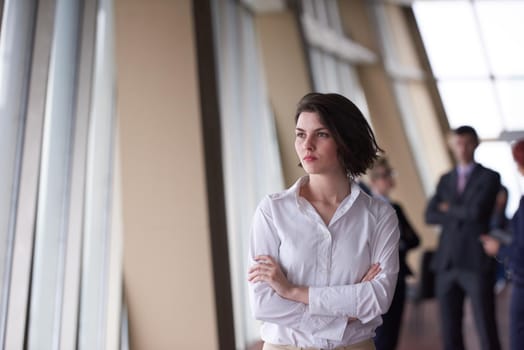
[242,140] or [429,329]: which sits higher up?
[242,140]

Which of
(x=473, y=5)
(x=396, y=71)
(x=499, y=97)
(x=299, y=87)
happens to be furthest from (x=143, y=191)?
(x=473, y=5)

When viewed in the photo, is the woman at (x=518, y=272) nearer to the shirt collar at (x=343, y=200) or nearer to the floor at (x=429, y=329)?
the shirt collar at (x=343, y=200)

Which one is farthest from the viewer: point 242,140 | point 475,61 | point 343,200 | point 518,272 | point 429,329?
point 475,61

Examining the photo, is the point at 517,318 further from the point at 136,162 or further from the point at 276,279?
the point at 136,162

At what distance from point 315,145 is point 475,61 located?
29.7 feet

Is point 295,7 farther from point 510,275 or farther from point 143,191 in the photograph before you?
point 510,275

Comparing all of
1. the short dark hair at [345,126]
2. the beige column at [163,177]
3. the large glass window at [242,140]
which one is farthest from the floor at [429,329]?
the short dark hair at [345,126]

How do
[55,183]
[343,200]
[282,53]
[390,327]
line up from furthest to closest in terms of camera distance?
[282,53]
[390,327]
[55,183]
[343,200]

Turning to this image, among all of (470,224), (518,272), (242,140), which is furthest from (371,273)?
(242,140)

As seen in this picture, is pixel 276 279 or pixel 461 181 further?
pixel 461 181

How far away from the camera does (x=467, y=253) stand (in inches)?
111

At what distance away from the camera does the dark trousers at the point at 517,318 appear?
220 centimetres

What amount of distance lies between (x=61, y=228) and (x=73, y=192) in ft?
0.54

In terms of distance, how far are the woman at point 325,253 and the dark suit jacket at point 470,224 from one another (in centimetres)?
181
